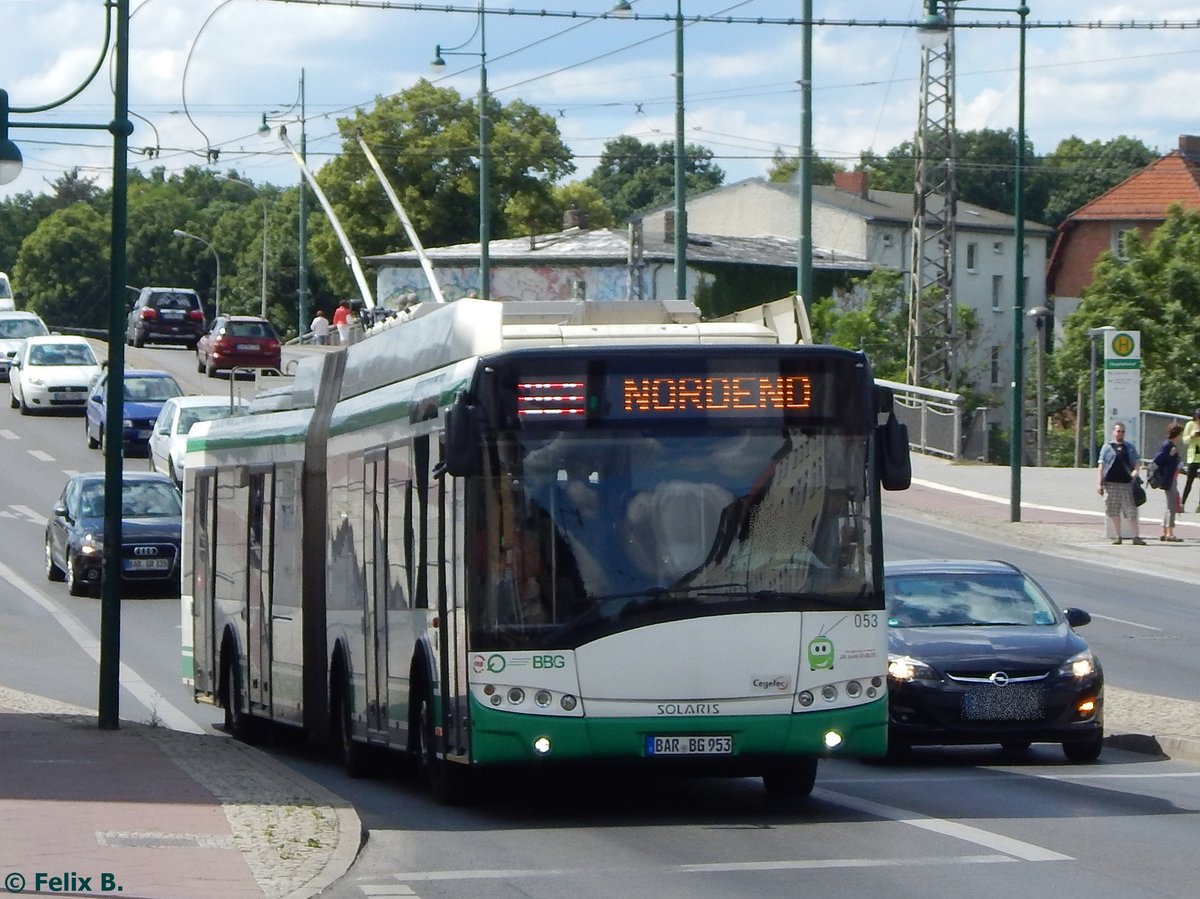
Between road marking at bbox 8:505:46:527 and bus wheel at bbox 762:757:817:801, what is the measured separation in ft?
87.9

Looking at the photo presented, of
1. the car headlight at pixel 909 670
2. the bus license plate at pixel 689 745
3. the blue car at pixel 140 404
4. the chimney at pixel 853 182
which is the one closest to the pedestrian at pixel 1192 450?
the blue car at pixel 140 404

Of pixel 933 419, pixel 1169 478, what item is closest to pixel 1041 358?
pixel 933 419

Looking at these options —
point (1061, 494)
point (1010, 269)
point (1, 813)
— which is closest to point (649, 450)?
point (1, 813)

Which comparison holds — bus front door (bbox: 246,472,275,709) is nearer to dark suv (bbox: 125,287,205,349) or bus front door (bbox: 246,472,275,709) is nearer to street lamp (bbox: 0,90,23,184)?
street lamp (bbox: 0,90,23,184)

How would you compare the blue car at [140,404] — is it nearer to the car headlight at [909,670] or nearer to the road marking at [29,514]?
the road marking at [29,514]

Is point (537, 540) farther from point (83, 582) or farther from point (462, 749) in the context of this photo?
point (83, 582)

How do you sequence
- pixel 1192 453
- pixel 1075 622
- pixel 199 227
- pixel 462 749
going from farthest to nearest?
pixel 199 227, pixel 1192 453, pixel 1075 622, pixel 462 749

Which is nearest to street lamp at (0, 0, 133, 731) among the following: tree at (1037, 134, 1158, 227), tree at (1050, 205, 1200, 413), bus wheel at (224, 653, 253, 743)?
bus wheel at (224, 653, 253, 743)

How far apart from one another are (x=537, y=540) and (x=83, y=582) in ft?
64.6

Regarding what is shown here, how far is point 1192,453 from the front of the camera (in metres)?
36.0

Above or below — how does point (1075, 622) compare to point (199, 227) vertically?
below

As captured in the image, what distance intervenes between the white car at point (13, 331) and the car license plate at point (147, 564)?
3593cm

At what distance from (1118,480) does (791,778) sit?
21015 millimetres

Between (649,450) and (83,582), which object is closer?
(649,450)
